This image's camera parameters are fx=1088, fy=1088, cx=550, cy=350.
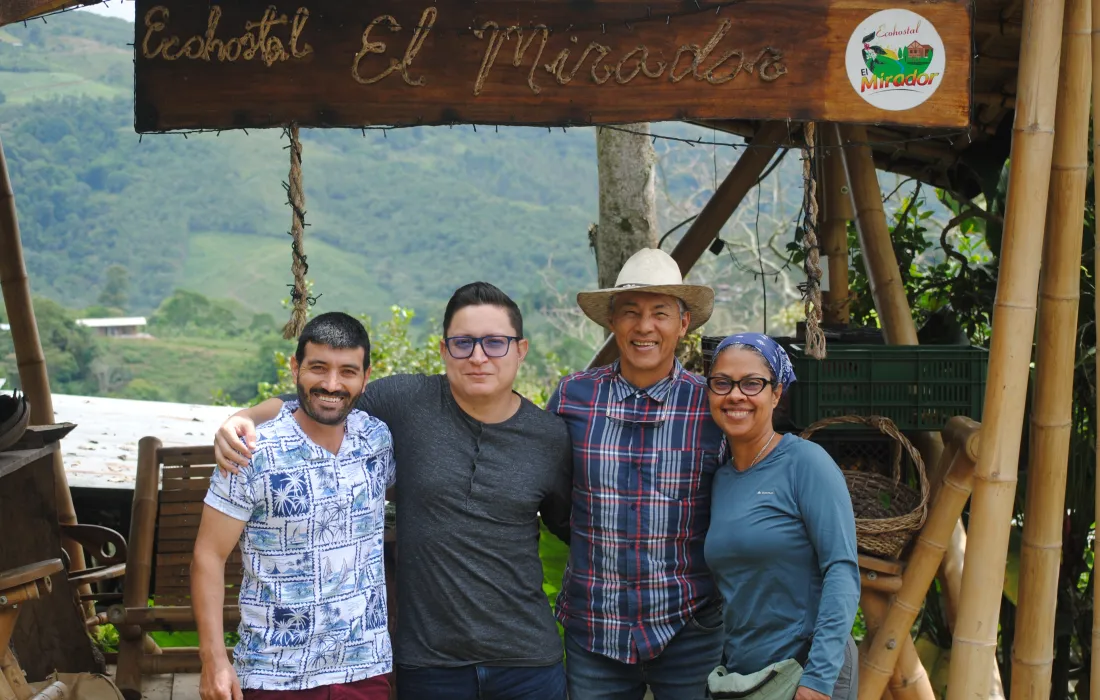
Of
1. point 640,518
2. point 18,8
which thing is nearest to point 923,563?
point 640,518

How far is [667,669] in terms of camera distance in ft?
9.48

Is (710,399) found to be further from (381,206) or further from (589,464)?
(381,206)

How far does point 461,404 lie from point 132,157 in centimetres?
3331

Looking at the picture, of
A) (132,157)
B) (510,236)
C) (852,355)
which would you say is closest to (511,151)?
(510,236)

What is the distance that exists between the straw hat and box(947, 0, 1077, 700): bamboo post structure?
0.85 meters

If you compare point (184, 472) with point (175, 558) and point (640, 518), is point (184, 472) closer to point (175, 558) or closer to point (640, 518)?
point (175, 558)

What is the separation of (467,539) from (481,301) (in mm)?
605

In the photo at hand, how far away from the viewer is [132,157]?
33125 millimetres

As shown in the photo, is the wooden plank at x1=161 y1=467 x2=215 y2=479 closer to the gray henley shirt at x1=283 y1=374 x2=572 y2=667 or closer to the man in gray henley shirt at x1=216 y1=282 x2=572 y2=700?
the man in gray henley shirt at x1=216 y1=282 x2=572 y2=700

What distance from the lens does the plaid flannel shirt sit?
112 inches

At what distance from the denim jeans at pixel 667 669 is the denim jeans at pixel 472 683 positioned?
21 cm

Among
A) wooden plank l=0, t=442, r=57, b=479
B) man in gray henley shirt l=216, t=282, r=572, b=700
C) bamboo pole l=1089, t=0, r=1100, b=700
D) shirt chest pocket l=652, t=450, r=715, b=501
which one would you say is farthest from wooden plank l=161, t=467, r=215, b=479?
bamboo pole l=1089, t=0, r=1100, b=700

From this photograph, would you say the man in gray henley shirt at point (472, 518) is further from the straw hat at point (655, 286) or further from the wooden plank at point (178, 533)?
the wooden plank at point (178, 533)

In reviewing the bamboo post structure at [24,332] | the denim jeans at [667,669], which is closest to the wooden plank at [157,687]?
the bamboo post structure at [24,332]
